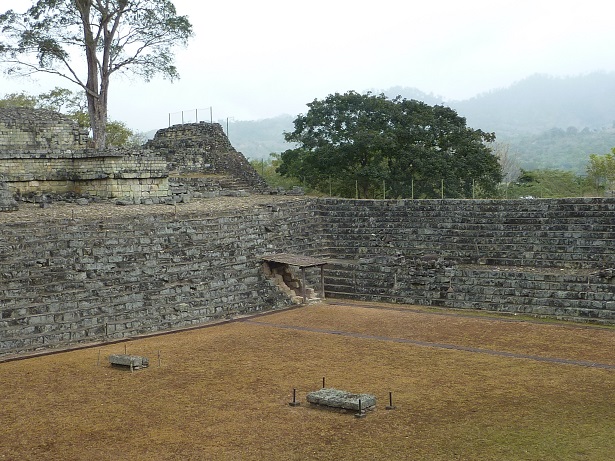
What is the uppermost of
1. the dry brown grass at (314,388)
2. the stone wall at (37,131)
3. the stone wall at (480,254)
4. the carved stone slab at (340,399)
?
the stone wall at (37,131)

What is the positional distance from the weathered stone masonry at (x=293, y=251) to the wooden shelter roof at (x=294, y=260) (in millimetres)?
546

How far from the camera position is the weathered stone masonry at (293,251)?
16.3 meters

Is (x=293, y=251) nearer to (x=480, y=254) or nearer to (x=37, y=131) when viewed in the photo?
(x=480, y=254)

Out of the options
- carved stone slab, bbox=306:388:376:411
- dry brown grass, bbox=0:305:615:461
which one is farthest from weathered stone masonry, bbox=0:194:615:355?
carved stone slab, bbox=306:388:376:411

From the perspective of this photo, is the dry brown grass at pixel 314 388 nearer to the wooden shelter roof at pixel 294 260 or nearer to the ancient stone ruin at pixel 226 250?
the ancient stone ruin at pixel 226 250

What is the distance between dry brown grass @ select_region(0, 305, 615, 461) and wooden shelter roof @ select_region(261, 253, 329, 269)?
273cm

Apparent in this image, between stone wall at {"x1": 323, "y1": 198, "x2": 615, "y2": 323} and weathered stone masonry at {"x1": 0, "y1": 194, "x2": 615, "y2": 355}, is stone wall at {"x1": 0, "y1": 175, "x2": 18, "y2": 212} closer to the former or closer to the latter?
weathered stone masonry at {"x1": 0, "y1": 194, "x2": 615, "y2": 355}

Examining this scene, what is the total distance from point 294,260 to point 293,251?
2.93 metres

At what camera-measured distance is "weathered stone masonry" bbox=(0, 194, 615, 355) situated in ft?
53.6

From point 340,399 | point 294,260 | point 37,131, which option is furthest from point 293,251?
point 340,399

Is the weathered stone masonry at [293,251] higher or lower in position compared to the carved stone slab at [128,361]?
higher

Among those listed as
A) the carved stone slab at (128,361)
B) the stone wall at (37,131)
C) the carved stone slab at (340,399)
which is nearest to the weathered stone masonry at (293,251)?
the carved stone slab at (128,361)

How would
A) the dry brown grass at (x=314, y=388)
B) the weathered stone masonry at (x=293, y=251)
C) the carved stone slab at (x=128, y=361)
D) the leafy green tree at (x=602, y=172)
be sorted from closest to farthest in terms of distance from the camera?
the dry brown grass at (x=314, y=388), the carved stone slab at (x=128, y=361), the weathered stone masonry at (x=293, y=251), the leafy green tree at (x=602, y=172)

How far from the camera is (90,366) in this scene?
14070 millimetres
